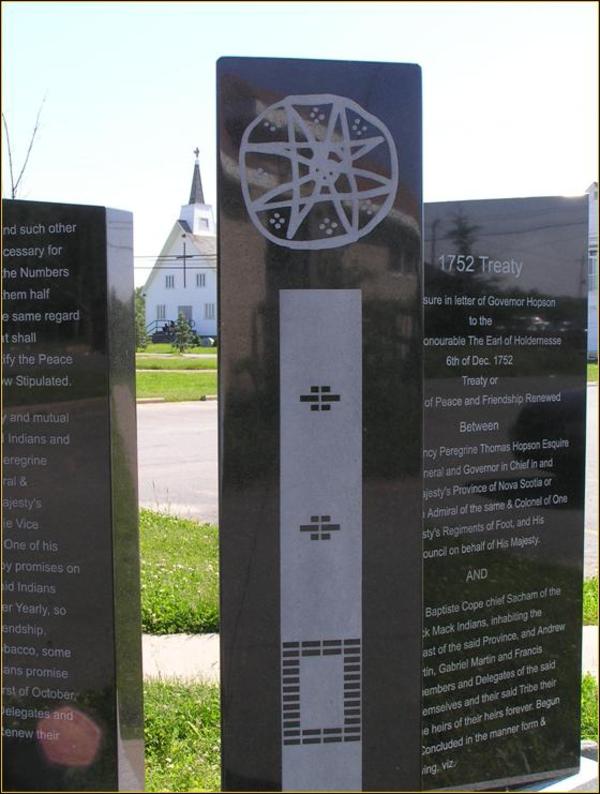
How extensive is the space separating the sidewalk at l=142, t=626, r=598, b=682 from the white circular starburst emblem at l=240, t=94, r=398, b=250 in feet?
9.38

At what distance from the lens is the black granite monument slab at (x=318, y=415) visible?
2.57 metres

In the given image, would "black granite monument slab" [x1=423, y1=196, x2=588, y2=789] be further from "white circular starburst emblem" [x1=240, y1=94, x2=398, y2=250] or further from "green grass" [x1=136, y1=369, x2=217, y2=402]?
"green grass" [x1=136, y1=369, x2=217, y2=402]

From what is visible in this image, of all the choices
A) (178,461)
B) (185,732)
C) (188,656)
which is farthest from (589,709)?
(178,461)

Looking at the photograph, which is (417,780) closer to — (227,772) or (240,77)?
(227,772)

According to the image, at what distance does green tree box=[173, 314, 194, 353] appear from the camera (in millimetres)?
7312

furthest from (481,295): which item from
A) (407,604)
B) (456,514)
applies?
(407,604)

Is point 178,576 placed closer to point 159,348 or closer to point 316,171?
point 159,348

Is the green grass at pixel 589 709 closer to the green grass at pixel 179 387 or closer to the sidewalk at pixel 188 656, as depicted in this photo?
the sidewalk at pixel 188 656

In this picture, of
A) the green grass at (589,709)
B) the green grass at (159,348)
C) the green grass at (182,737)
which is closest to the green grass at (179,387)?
the green grass at (159,348)

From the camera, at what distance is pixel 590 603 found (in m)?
5.91

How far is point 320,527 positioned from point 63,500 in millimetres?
1054

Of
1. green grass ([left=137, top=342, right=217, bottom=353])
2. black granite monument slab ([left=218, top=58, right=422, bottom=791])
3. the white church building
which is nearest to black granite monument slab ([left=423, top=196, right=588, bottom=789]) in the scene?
black granite monument slab ([left=218, top=58, right=422, bottom=791])

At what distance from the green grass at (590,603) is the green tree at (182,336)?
3.89 m

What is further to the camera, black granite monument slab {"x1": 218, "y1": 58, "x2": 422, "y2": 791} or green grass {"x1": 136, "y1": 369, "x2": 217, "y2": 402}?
green grass {"x1": 136, "y1": 369, "x2": 217, "y2": 402}
